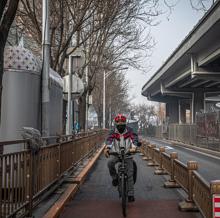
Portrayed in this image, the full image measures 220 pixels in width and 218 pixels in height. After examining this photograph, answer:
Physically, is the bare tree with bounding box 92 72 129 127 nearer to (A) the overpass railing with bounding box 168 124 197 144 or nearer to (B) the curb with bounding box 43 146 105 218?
(A) the overpass railing with bounding box 168 124 197 144

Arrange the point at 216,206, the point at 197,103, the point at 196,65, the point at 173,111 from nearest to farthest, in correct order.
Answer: the point at 216,206 < the point at 196,65 < the point at 197,103 < the point at 173,111

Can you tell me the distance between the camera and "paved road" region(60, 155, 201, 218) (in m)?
8.56

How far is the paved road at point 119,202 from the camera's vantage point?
28.1 ft

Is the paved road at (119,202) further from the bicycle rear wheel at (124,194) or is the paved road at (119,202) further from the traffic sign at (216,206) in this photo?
the traffic sign at (216,206)

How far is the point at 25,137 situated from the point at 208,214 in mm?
3022

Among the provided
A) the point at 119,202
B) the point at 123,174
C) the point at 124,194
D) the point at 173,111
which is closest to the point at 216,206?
the point at 124,194

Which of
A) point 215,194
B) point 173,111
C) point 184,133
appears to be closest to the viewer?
point 215,194

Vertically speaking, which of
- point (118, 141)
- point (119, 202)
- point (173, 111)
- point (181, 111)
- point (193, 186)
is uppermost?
point (181, 111)

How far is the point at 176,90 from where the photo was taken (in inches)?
2197

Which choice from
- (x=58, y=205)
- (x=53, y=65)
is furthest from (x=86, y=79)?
(x=58, y=205)

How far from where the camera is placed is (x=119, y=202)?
32.3 feet

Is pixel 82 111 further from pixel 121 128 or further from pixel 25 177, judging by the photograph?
pixel 25 177

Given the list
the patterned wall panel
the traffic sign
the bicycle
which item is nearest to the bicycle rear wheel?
the bicycle

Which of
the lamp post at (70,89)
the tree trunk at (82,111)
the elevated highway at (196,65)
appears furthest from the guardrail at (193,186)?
the tree trunk at (82,111)
